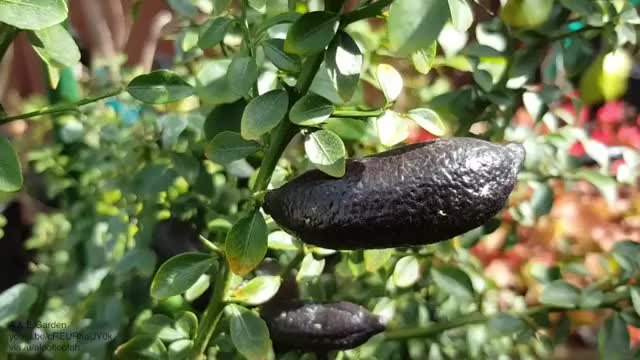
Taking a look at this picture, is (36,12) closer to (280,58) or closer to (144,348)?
→ (280,58)

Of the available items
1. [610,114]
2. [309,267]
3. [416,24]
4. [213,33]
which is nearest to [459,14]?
[416,24]

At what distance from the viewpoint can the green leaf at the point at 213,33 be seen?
49 centimetres

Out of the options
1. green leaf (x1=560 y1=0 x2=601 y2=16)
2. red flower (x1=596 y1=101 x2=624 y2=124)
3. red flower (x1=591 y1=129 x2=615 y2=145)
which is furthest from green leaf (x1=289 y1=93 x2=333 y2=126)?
red flower (x1=596 y1=101 x2=624 y2=124)

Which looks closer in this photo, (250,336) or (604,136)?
(250,336)

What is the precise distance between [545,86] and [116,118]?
1.73 ft

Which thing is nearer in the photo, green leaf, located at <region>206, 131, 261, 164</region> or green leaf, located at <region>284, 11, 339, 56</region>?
green leaf, located at <region>284, 11, 339, 56</region>

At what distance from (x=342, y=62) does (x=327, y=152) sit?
0.05m

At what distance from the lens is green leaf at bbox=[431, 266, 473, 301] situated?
68cm

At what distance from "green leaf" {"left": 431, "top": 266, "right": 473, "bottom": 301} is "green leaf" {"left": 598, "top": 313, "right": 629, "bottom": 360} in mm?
151

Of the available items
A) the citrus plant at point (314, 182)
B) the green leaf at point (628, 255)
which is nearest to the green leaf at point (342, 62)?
the citrus plant at point (314, 182)

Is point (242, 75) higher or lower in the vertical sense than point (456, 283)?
higher

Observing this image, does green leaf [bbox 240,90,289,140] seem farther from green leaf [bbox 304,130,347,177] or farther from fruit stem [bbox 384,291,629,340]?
fruit stem [bbox 384,291,629,340]

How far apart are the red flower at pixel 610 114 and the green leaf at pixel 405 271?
4.85 ft

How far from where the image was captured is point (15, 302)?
696mm
